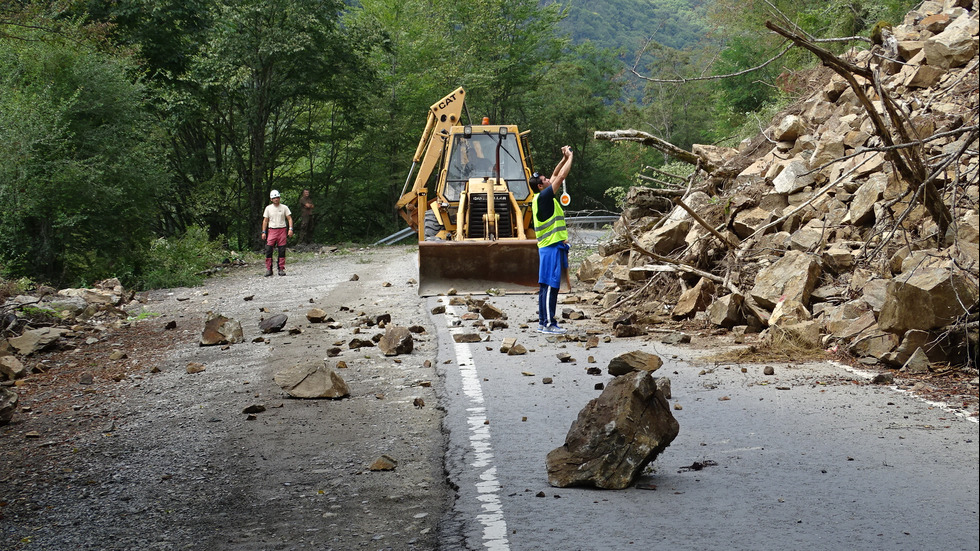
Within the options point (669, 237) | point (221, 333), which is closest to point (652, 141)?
point (669, 237)

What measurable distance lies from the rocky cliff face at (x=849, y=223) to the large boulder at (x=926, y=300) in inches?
0.5

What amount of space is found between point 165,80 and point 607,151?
3283 centimetres

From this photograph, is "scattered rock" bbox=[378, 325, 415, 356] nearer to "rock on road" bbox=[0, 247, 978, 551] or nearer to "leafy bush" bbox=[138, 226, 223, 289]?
"rock on road" bbox=[0, 247, 978, 551]

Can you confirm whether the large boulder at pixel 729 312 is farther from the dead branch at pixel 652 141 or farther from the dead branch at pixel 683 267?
the dead branch at pixel 652 141

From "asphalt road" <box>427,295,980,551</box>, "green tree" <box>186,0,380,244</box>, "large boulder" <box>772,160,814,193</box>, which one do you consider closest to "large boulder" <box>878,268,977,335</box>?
"asphalt road" <box>427,295,980,551</box>

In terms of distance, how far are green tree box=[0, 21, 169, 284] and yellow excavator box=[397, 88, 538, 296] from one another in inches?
235

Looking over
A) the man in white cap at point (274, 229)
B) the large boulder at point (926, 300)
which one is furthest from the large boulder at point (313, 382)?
the man in white cap at point (274, 229)

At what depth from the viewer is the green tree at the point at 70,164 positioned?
53.8ft

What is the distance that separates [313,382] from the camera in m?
7.34

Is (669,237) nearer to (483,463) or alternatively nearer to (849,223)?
(849,223)

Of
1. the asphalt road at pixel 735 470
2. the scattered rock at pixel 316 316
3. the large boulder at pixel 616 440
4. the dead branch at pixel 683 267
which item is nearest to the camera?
the asphalt road at pixel 735 470

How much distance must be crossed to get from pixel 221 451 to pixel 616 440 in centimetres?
264

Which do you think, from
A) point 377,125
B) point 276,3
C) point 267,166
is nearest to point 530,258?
point 276,3

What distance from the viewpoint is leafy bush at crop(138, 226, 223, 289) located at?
62.0 feet
